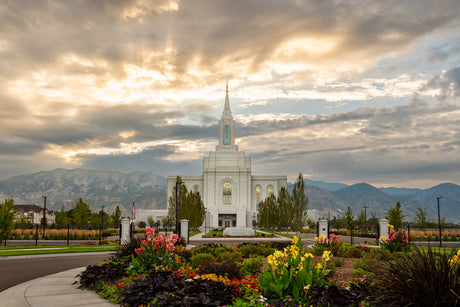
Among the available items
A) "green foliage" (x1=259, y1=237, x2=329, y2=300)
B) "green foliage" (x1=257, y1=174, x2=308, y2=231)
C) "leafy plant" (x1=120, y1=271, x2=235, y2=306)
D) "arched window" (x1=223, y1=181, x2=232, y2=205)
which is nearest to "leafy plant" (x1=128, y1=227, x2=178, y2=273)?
"leafy plant" (x1=120, y1=271, x2=235, y2=306)

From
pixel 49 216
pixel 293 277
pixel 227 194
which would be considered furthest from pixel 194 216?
pixel 49 216

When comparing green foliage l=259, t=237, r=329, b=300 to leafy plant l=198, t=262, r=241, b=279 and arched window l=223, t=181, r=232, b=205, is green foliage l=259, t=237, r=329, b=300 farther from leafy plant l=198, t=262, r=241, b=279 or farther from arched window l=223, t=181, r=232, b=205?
arched window l=223, t=181, r=232, b=205

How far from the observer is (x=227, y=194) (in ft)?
304

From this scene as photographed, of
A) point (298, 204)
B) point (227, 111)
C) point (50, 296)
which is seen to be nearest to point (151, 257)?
point (50, 296)

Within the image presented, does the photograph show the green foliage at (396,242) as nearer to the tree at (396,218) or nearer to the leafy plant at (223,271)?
the leafy plant at (223,271)

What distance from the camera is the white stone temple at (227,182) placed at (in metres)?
88.8

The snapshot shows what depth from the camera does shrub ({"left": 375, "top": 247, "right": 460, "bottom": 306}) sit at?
5.49 meters

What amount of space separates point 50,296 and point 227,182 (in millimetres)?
83565

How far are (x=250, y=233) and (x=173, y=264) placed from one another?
122 feet

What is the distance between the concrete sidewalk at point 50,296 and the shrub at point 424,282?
5.83 metres

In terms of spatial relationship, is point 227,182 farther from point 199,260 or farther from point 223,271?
point 223,271

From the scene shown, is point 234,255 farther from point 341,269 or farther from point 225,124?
point 225,124

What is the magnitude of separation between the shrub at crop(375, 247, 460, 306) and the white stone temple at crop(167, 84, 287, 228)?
80.2 m

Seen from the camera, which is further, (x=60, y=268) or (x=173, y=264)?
(x=60, y=268)
